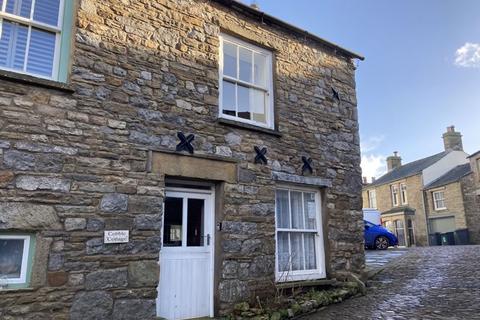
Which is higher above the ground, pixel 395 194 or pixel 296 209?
pixel 395 194

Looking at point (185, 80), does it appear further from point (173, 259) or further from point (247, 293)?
point (247, 293)

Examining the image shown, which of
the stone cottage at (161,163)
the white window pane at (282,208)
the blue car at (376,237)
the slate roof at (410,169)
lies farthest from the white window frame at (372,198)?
the white window pane at (282,208)

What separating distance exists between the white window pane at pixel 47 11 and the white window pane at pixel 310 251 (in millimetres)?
5403

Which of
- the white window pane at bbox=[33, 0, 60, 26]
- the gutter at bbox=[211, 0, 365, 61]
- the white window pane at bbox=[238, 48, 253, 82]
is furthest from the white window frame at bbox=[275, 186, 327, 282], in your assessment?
the white window pane at bbox=[33, 0, 60, 26]

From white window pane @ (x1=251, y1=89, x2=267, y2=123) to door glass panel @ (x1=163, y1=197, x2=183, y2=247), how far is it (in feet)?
7.23

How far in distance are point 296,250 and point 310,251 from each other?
37cm

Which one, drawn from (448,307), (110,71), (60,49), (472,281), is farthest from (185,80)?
(472,281)

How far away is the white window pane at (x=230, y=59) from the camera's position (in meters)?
6.79

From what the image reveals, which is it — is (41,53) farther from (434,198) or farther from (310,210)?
(434,198)

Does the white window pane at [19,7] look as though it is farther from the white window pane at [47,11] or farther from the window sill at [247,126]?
the window sill at [247,126]

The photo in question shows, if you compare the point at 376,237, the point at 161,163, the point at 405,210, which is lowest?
the point at 376,237

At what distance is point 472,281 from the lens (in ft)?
24.4

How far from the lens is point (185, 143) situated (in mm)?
5766

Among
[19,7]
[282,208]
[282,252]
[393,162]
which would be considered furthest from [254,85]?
[393,162]
